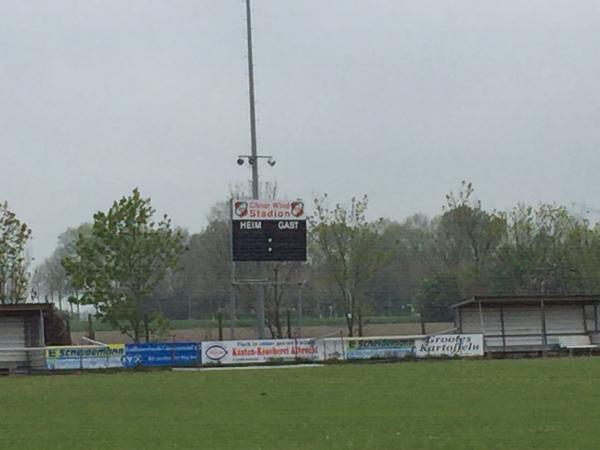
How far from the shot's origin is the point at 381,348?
47.2 meters

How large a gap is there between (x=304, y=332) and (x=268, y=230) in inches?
800

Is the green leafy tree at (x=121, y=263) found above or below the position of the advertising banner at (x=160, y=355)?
above

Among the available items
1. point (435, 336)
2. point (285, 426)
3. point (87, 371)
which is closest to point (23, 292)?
point (87, 371)

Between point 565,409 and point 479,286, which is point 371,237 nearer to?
point 479,286

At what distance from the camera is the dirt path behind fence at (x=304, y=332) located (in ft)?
196

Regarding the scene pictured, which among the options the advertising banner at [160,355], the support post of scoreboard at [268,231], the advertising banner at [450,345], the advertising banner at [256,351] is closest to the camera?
the advertising banner at [160,355]

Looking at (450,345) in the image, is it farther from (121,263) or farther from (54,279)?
(54,279)

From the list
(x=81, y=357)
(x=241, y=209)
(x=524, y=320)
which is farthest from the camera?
(x=524, y=320)

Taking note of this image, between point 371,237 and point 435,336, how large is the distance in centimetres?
2000

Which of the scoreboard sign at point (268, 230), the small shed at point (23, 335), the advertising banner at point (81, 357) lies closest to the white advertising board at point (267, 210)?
the scoreboard sign at point (268, 230)

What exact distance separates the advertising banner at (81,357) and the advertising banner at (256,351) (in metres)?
4.33

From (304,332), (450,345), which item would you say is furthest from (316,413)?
(304,332)

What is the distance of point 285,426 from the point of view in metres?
17.3

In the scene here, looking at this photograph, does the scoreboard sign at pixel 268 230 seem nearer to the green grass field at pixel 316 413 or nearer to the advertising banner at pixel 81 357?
the advertising banner at pixel 81 357
